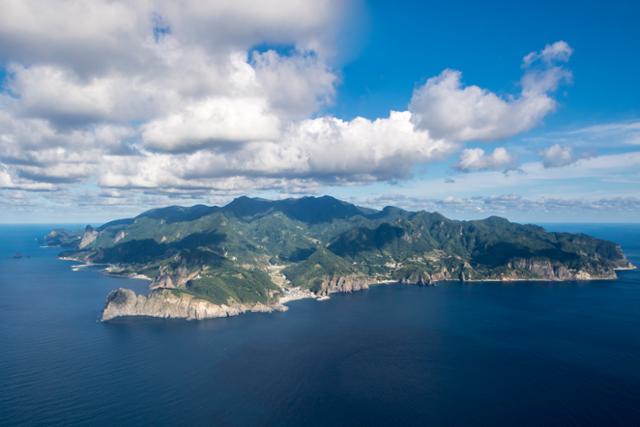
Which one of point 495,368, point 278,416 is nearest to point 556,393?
point 495,368

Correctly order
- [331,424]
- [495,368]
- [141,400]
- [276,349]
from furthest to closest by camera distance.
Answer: [276,349] < [495,368] < [141,400] < [331,424]

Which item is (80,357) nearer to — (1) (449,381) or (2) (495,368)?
(1) (449,381)

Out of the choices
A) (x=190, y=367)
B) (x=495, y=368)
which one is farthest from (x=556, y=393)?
(x=190, y=367)

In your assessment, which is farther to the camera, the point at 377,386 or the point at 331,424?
the point at 377,386

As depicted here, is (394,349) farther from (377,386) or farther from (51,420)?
(51,420)

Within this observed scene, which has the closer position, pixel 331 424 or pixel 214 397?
pixel 331 424

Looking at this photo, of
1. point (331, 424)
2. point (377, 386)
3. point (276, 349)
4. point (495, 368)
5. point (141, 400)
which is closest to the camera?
point (331, 424)

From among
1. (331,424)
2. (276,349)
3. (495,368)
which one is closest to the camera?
(331,424)

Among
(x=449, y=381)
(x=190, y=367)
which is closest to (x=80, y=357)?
(x=190, y=367)
